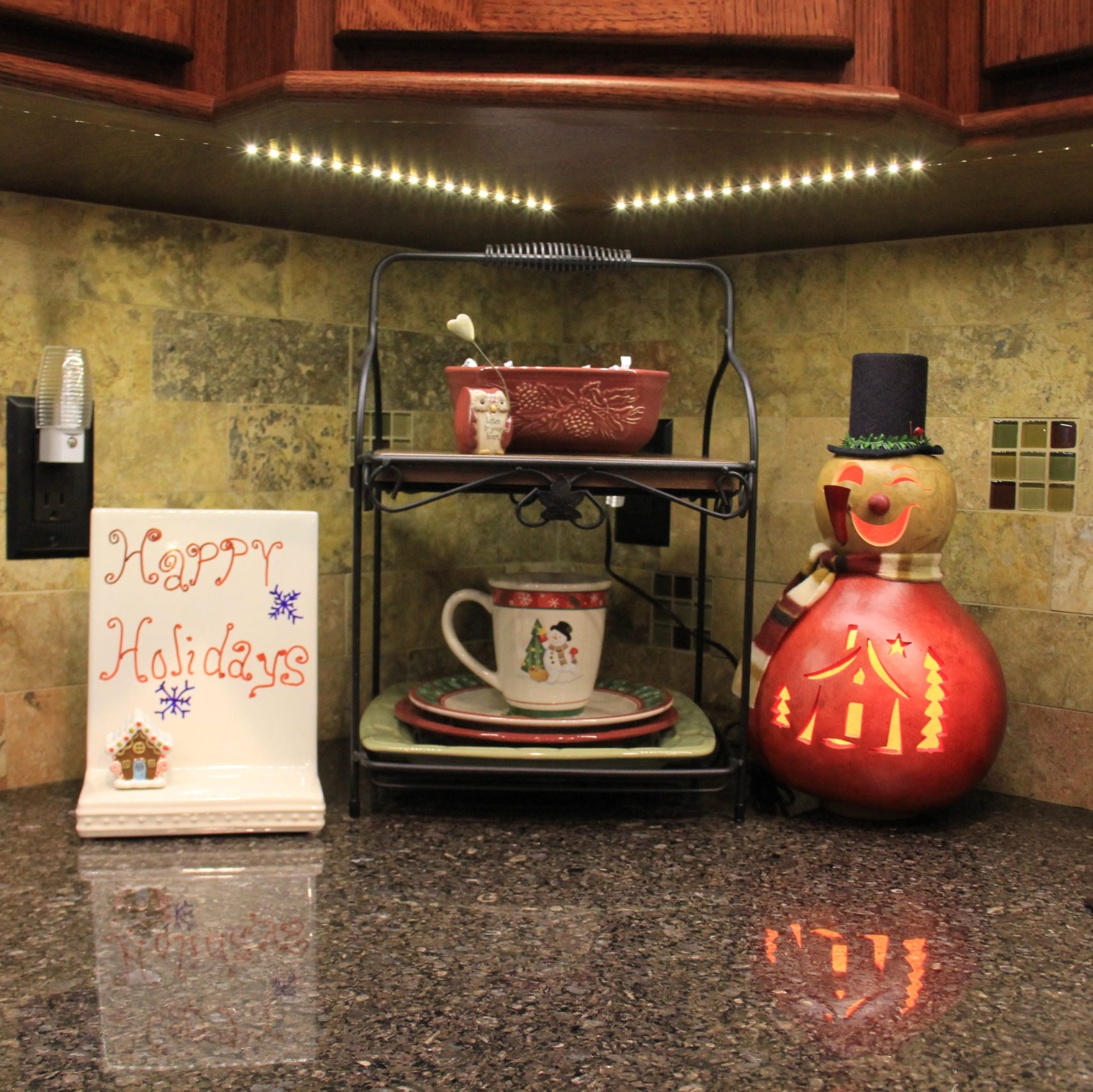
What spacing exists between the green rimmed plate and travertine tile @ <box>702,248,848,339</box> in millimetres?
448

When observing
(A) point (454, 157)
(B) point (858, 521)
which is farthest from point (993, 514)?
(A) point (454, 157)

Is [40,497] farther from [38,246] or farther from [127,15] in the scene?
[127,15]

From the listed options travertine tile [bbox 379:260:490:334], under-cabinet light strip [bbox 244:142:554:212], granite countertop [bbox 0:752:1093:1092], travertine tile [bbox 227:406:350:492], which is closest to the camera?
granite countertop [bbox 0:752:1093:1092]

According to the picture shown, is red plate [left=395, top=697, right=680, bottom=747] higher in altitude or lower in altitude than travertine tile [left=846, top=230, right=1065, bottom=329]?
lower

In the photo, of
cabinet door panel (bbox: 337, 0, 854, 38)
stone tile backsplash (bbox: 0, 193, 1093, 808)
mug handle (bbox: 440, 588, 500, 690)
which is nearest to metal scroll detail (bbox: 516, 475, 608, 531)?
mug handle (bbox: 440, 588, 500, 690)

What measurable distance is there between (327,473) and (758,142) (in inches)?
25.7

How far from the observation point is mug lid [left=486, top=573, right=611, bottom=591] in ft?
3.64

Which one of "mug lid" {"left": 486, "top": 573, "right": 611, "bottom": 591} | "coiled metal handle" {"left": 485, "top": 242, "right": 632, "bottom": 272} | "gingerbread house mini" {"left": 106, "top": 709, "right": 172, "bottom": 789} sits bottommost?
"gingerbread house mini" {"left": 106, "top": 709, "right": 172, "bottom": 789}

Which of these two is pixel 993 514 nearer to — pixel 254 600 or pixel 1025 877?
pixel 1025 877

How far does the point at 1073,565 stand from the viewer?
1.18 m

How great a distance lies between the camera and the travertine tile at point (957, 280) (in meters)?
1.19

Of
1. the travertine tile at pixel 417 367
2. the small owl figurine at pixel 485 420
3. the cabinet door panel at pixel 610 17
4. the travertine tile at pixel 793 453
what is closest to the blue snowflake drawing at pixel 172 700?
the small owl figurine at pixel 485 420

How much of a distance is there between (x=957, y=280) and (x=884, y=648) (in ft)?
1.46

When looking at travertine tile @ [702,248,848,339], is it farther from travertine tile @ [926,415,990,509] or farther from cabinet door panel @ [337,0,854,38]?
cabinet door panel @ [337,0,854,38]
